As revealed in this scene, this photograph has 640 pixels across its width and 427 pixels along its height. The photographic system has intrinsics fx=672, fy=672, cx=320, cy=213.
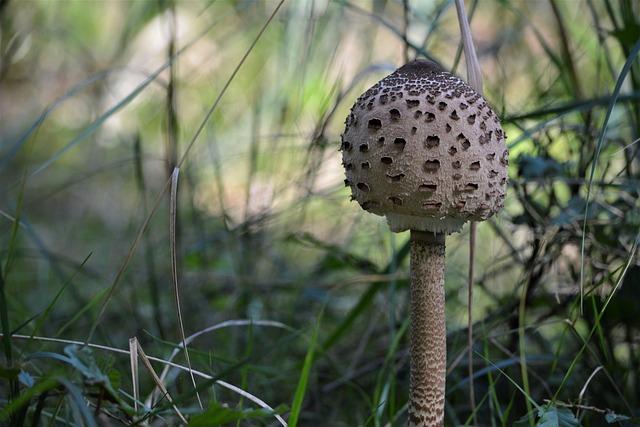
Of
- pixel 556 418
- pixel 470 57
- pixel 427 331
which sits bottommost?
pixel 556 418

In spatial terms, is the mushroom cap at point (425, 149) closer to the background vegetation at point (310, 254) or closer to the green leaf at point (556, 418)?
the background vegetation at point (310, 254)

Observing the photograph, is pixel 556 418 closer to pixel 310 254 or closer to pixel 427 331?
pixel 427 331

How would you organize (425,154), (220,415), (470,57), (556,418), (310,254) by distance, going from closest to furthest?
(220,415), (425,154), (556,418), (470,57), (310,254)

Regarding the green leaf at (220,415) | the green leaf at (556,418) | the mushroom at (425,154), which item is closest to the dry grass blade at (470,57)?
the mushroom at (425,154)

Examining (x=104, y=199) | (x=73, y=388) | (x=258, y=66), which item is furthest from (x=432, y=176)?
(x=104, y=199)

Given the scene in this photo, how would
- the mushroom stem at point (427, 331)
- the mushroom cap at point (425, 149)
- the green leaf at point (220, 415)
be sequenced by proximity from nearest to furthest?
the green leaf at point (220, 415)
the mushroom cap at point (425, 149)
the mushroom stem at point (427, 331)

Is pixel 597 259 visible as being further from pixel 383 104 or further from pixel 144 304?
pixel 144 304

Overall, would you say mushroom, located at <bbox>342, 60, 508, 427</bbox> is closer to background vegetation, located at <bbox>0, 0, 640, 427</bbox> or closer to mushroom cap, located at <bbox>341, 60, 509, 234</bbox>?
mushroom cap, located at <bbox>341, 60, 509, 234</bbox>

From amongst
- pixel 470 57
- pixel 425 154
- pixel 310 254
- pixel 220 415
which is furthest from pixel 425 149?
pixel 310 254
